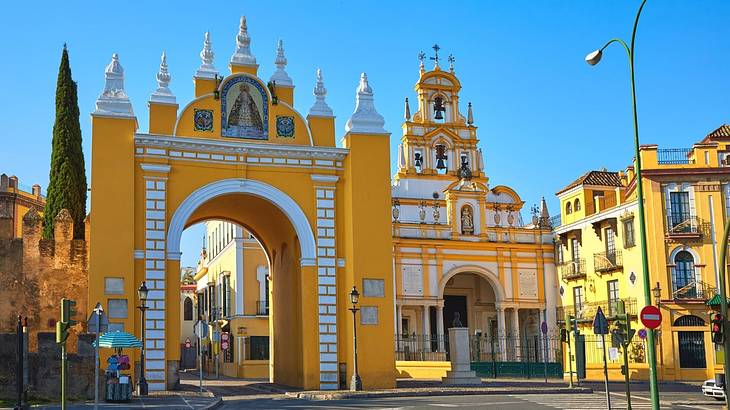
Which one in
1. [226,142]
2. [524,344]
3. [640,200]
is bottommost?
[524,344]

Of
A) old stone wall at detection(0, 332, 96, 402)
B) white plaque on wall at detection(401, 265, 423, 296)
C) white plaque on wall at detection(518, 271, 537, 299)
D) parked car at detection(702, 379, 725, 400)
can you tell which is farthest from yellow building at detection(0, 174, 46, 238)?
parked car at detection(702, 379, 725, 400)

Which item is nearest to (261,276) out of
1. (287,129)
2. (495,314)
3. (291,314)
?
(495,314)

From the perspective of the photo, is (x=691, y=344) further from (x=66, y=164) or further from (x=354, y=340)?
(x=66, y=164)

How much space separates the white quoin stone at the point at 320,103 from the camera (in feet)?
108

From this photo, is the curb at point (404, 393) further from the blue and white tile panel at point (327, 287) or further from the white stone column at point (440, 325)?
the white stone column at point (440, 325)

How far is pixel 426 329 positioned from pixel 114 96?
26806 mm

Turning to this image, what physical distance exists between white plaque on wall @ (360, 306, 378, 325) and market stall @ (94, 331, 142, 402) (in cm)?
824

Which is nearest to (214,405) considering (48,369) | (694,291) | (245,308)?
(48,369)

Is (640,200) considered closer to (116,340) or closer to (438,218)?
(116,340)

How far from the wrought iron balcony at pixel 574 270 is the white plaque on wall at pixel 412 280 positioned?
8254mm

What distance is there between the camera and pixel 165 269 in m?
30.4

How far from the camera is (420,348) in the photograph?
51.2 metres

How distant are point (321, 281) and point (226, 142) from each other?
5.64 metres

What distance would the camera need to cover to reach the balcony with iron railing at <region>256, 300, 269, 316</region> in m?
52.3
